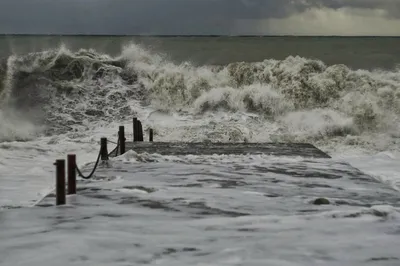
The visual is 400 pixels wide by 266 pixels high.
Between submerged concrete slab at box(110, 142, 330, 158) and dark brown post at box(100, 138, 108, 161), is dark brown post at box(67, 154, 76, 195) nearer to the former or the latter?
dark brown post at box(100, 138, 108, 161)

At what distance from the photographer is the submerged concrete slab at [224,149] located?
13.1m

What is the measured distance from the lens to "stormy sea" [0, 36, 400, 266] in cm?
598

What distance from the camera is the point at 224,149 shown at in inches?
541

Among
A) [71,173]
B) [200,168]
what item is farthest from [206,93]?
[71,173]

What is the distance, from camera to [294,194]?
8.52m

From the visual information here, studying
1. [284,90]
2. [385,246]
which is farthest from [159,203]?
[284,90]

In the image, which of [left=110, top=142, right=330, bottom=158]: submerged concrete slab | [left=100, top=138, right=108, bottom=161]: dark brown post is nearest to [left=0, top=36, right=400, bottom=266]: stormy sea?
[left=100, top=138, right=108, bottom=161]: dark brown post

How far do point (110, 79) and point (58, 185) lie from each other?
71.0ft

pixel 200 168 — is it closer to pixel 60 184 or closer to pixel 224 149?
pixel 224 149

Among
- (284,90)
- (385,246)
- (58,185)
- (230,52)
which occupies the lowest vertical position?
(385,246)

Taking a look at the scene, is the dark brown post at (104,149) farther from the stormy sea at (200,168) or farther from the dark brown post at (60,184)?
the dark brown post at (60,184)

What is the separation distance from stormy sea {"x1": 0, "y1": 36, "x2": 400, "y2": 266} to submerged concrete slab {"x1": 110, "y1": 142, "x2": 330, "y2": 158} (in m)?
0.65

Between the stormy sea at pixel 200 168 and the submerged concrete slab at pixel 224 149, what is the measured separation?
25.4 inches

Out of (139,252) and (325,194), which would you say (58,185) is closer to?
(139,252)
